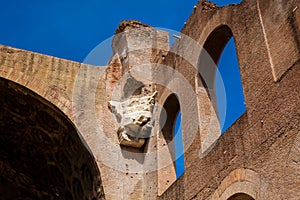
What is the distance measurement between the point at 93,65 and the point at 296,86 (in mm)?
4652

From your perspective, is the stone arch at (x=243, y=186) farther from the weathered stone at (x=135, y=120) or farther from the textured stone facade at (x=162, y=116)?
the weathered stone at (x=135, y=120)

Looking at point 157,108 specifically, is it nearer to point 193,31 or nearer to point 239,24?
point 193,31

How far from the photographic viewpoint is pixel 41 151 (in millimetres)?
9359

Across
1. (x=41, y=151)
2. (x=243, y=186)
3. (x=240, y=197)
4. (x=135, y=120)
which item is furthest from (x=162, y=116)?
(x=243, y=186)

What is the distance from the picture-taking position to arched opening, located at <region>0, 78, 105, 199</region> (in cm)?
830

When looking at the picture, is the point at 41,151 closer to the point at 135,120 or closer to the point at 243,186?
the point at 135,120

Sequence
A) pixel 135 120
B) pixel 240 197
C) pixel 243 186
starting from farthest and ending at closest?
pixel 135 120 → pixel 240 197 → pixel 243 186

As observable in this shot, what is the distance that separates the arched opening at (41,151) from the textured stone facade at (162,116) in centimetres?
2

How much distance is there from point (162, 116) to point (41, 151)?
251 cm

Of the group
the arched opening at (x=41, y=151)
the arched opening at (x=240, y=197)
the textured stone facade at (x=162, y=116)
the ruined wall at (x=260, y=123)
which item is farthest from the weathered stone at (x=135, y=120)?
the arched opening at (x=240, y=197)

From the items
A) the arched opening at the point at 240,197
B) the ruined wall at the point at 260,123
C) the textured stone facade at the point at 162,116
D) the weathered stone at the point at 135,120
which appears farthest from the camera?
the weathered stone at the point at 135,120

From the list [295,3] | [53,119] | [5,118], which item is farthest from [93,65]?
[295,3]

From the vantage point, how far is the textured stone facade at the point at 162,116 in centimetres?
536

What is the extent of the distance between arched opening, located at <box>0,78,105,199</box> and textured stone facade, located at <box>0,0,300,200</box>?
0.08 feet
